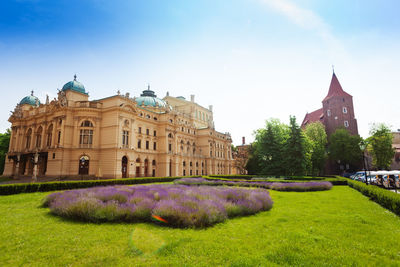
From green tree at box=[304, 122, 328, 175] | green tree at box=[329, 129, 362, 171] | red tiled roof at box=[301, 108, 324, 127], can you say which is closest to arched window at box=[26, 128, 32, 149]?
green tree at box=[304, 122, 328, 175]

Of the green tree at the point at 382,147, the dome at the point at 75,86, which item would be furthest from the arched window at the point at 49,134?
the green tree at the point at 382,147

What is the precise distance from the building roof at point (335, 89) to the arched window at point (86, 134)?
71012 mm

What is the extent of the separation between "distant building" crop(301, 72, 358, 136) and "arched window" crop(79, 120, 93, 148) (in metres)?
69.0

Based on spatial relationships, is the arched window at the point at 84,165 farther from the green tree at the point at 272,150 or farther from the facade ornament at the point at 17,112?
the green tree at the point at 272,150

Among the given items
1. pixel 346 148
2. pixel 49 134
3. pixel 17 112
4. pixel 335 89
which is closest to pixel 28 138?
pixel 17 112

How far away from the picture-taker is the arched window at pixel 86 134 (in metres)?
40.0

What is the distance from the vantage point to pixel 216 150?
7081 cm

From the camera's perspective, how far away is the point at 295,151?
39.9 m

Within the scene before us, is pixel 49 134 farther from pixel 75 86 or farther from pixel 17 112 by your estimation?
pixel 17 112

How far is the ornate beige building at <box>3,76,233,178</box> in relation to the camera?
38.8m

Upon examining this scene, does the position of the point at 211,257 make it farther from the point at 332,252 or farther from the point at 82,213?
the point at 82,213

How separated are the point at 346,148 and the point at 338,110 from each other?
1535cm

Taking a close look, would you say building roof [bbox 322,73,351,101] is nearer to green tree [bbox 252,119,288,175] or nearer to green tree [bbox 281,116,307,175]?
green tree [bbox 252,119,288,175]

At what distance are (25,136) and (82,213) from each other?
54.5 metres
